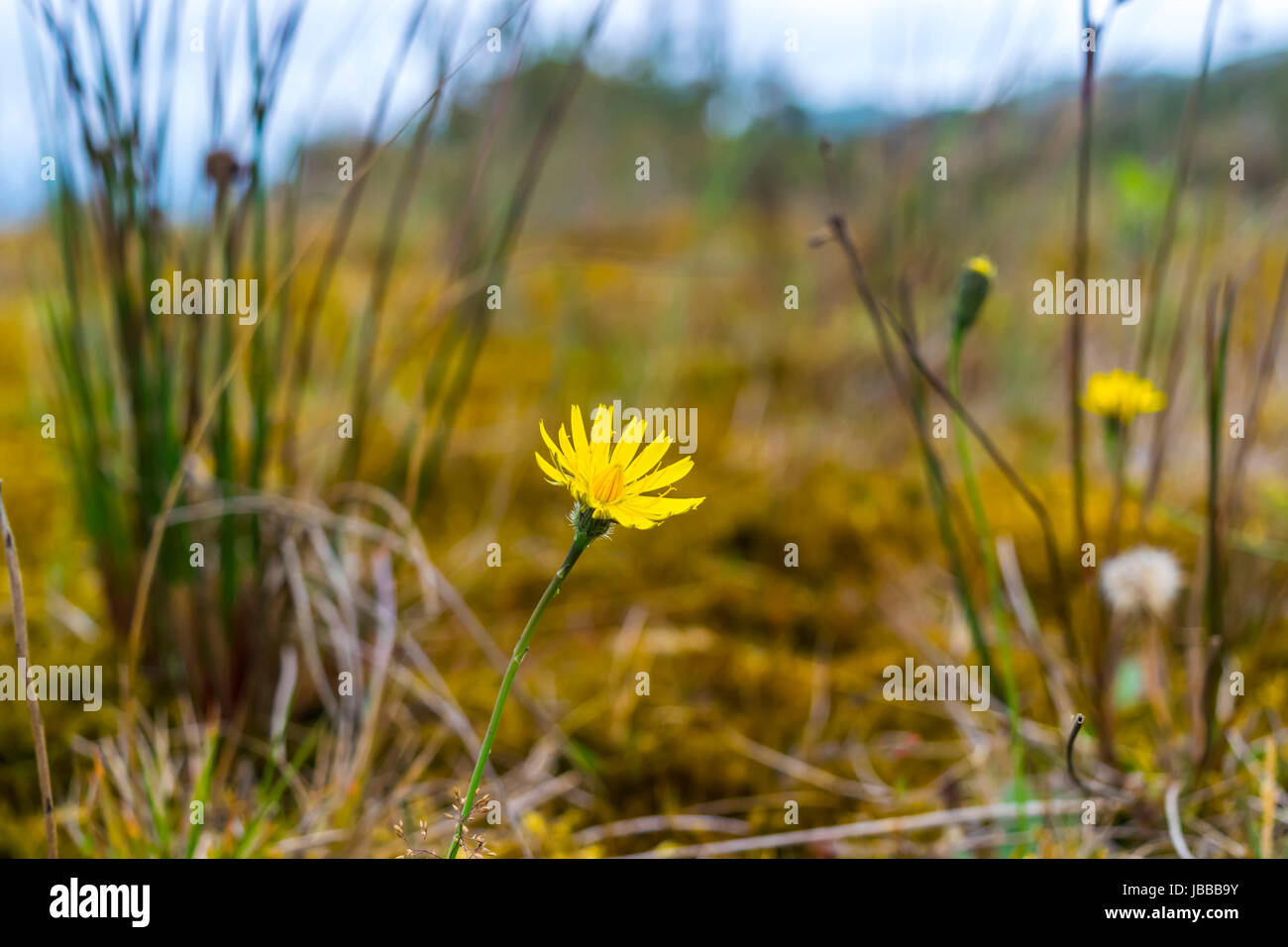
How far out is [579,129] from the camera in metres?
3.50

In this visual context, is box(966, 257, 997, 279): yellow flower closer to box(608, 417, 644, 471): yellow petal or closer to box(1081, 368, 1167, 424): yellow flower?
box(1081, 368, 1167, 424): yellow flower

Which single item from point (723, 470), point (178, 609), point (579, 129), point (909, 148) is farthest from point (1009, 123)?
point (178, 609)

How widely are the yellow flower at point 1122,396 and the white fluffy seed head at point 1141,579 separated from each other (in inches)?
6.4

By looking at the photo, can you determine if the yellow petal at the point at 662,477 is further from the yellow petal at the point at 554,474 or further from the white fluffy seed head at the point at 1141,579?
the white fluffy seed head at the point at 1141,579

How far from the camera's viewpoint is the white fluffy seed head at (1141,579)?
0.88 metres

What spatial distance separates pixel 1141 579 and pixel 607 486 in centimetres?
70

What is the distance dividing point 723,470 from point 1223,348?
102 centimetres

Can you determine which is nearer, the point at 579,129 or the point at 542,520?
the point at 542,520

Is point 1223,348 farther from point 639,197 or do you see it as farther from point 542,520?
point 639,197

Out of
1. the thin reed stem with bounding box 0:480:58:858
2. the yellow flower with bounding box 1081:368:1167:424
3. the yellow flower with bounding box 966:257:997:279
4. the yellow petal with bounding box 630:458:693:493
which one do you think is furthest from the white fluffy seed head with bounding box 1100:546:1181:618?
the thin reed stem with bounding box 0:480:58:858

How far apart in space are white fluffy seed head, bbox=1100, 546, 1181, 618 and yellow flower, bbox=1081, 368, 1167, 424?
0.16 m

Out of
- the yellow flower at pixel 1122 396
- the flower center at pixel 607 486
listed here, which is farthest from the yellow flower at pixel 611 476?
the yellow flower at pixel 1122 396

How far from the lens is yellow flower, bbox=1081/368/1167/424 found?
818 mm
